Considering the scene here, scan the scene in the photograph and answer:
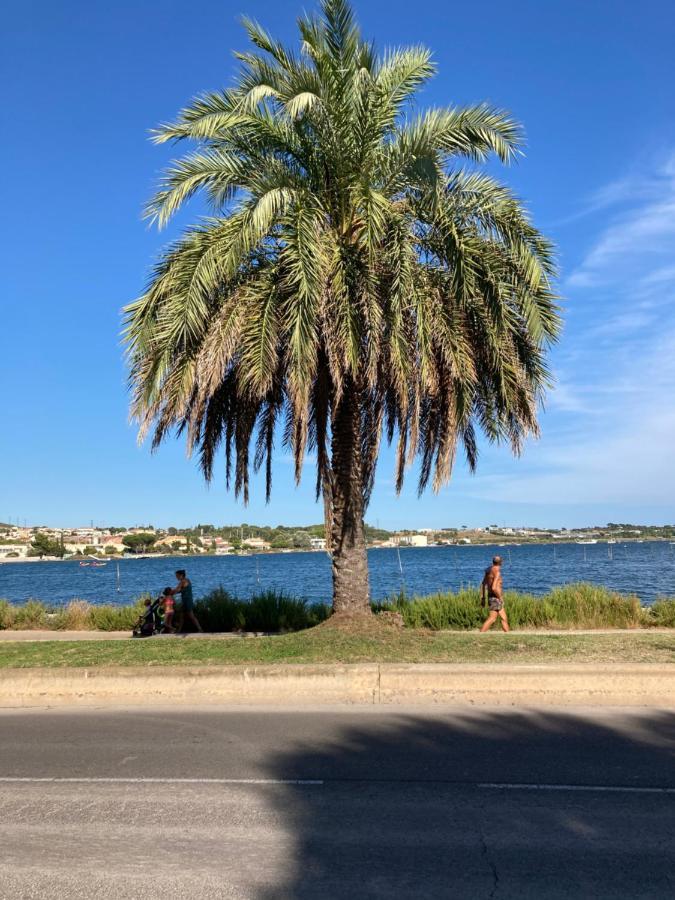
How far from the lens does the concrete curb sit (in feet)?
28.5

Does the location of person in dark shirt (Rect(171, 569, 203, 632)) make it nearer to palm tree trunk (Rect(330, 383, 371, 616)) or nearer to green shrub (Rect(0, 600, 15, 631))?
palm tree trunk (Rect(330, 383, 371, 616))

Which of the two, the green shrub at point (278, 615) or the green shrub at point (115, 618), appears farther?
the green shrub at point (115, 618)

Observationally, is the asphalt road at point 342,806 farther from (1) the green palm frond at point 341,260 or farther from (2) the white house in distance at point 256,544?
(2) the white house in distance at point 256,544

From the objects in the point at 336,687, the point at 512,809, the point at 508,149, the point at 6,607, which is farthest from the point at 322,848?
the point at 6,607

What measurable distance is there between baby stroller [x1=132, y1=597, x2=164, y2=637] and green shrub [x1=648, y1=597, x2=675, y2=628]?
964 cm

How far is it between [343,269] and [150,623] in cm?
801

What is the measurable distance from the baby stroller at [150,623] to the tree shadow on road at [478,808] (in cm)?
809

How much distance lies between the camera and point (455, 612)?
50.7 ft

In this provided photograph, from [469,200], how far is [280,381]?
418 cm

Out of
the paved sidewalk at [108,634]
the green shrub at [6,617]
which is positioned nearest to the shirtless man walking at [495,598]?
the paved sidewalk at [108,634]

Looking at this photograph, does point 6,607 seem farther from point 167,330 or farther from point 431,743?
point 431,743

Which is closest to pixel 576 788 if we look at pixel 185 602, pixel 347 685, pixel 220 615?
pixel 347 685

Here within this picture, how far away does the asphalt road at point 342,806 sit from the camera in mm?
4242

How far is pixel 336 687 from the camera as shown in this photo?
9.08 m
